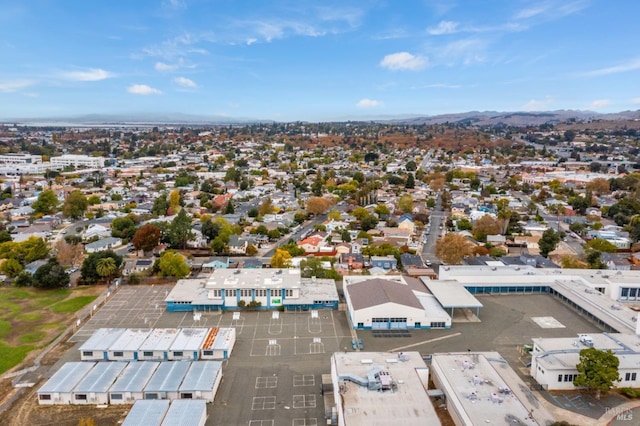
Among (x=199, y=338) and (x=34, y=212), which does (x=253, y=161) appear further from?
(x=199, y=338)

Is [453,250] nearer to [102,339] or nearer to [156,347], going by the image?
[156,347]

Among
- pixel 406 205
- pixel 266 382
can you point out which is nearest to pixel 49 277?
pixel 266 382

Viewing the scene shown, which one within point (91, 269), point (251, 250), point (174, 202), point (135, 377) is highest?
point (174, 202)

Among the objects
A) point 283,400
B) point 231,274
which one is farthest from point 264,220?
point 283,400

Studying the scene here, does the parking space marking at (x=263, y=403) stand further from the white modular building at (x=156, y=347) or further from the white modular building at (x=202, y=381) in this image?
the white modular building at (x=156, y=347)

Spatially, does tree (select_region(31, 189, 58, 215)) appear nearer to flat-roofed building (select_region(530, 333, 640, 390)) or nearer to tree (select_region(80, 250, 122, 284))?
tree (select_region(80, 250, 122, 284))

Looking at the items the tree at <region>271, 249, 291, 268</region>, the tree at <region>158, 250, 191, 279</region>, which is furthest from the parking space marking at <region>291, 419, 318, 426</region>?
the tree at <region>158, 250, 191, 279</region>

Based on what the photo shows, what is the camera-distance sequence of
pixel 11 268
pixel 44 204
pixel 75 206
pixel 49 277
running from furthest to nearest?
pixel 44 204
pixel 75 206
pixel 11 268
pixel 49 277
